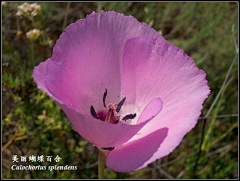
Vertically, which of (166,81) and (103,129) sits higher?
(166,81)

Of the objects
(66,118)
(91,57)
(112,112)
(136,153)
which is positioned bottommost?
(136,153)

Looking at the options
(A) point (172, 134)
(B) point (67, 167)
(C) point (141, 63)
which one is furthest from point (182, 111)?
(B) point (67, 167)

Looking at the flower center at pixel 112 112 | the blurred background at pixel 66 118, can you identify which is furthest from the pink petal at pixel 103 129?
the blurred background at pixel 66 118

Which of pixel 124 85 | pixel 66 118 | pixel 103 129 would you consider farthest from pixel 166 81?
pixel 66 118

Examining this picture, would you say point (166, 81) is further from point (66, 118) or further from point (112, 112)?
point (66, 118)

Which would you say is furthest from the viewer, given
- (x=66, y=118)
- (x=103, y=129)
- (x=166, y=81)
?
(x=66, y=118)

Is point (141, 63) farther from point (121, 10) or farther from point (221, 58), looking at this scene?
point (221, 58)

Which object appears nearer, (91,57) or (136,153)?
(136,153)
